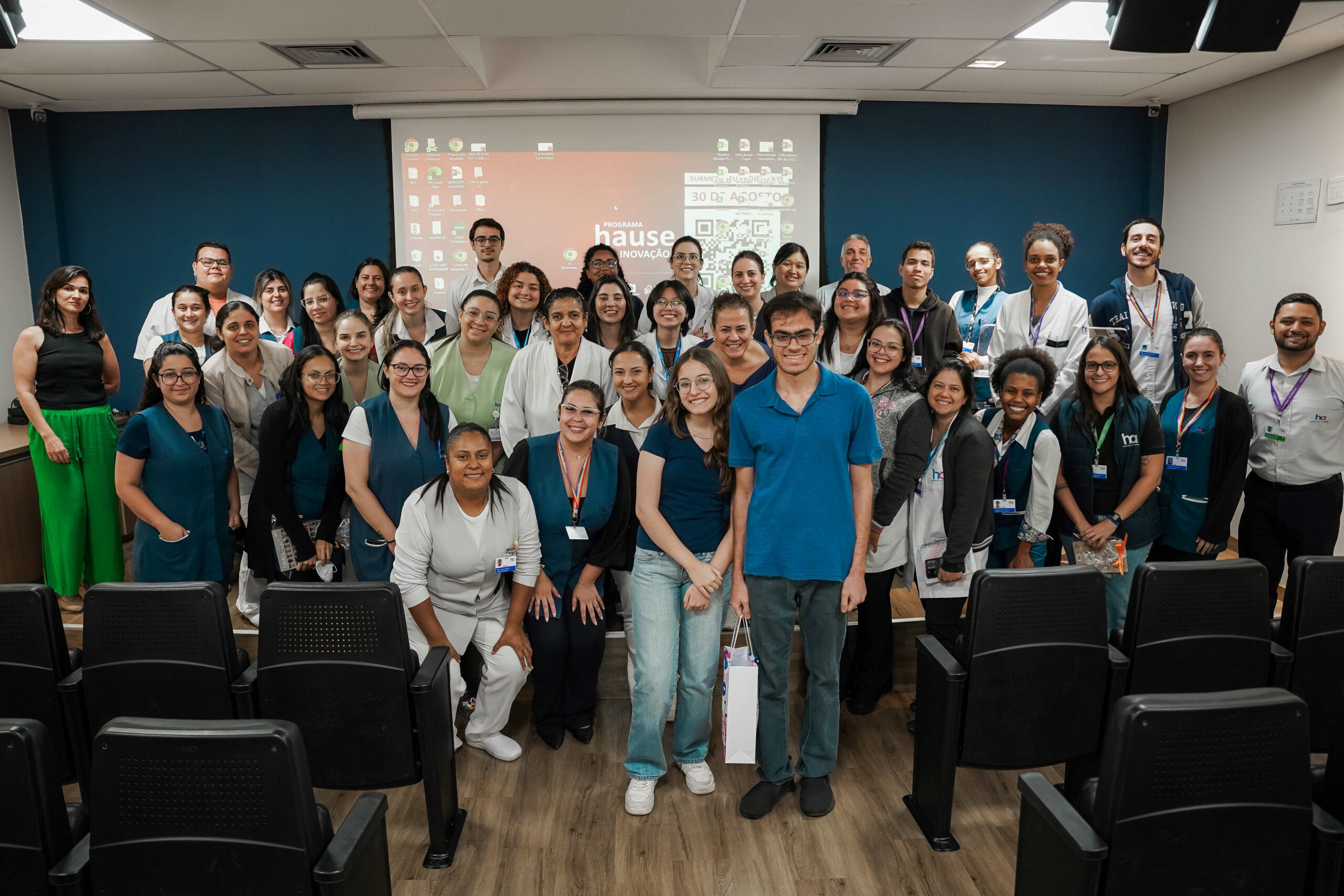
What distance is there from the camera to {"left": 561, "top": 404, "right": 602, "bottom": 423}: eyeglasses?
289 centimetres

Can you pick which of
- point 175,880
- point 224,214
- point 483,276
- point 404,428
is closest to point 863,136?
point 483,276

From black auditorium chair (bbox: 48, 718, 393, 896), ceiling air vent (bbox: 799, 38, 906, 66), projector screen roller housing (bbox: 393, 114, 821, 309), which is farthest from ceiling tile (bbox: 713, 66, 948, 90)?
black auditorium chair (bbox: 48, 718, 393, 896)

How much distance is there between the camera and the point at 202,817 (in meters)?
1.48

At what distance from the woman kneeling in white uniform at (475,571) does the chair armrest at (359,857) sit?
981 millimetres

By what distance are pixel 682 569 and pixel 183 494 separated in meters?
2.09

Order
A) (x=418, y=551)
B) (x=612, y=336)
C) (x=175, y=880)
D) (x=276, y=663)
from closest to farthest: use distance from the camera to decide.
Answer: (x=175, y=880) → (x=276, y=663) → (x=418, y=551) → (x=612, y=336)

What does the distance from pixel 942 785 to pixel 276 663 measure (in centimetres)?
187

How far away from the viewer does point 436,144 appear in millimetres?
5742

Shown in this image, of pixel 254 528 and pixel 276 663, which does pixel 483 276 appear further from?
pixel 276 663

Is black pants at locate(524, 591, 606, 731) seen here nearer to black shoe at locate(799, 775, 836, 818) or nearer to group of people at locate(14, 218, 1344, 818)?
group of people at locate(14, 218, 1344, 818)

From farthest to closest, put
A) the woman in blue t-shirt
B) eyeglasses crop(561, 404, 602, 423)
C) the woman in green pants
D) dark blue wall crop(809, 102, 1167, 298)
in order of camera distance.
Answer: dark blue wall crop(809, 102, 1167, 298), the woman in green pants, eyeglasses crop(561, 404, 602, 423), the woman in blue t-shirt

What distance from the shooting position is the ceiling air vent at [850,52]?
14.4 ft

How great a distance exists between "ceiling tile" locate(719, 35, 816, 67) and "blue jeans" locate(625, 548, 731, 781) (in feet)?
9.75

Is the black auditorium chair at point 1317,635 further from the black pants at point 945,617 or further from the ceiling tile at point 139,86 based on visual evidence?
the ceiling tile at point 139,86
